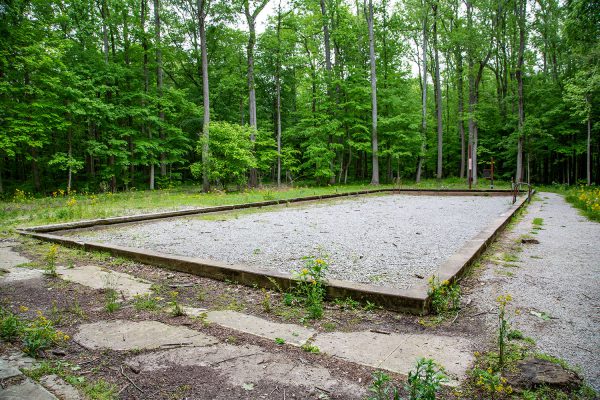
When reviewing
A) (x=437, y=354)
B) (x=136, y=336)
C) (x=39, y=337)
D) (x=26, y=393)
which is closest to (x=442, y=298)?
(x=437, y=354)

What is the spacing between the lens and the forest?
48.9 ft

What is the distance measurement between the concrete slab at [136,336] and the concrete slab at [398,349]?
0.79 m

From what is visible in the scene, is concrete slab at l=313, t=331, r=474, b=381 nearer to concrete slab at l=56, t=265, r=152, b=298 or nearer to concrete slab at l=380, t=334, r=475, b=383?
concrete slab at l=380, t=334, r=475, b=383

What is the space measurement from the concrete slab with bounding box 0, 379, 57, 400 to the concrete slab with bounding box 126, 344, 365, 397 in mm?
415

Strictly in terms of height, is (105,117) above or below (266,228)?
above

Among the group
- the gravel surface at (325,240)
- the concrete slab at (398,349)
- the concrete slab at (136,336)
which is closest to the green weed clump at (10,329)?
the concrete slab at (136,336)

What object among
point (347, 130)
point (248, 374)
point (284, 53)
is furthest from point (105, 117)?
point (248, 374)

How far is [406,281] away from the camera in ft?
10.6

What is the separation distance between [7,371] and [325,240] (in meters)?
4.04

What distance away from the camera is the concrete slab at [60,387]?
1.57m

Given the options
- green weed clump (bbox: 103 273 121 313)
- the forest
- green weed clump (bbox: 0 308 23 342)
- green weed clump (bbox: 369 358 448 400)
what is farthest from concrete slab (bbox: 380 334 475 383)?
the forest

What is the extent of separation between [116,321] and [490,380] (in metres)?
2.40

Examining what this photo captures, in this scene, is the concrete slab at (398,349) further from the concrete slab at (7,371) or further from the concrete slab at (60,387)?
the concrete slab at (7,371)

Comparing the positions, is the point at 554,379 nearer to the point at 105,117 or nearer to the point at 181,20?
the point at 105,117
